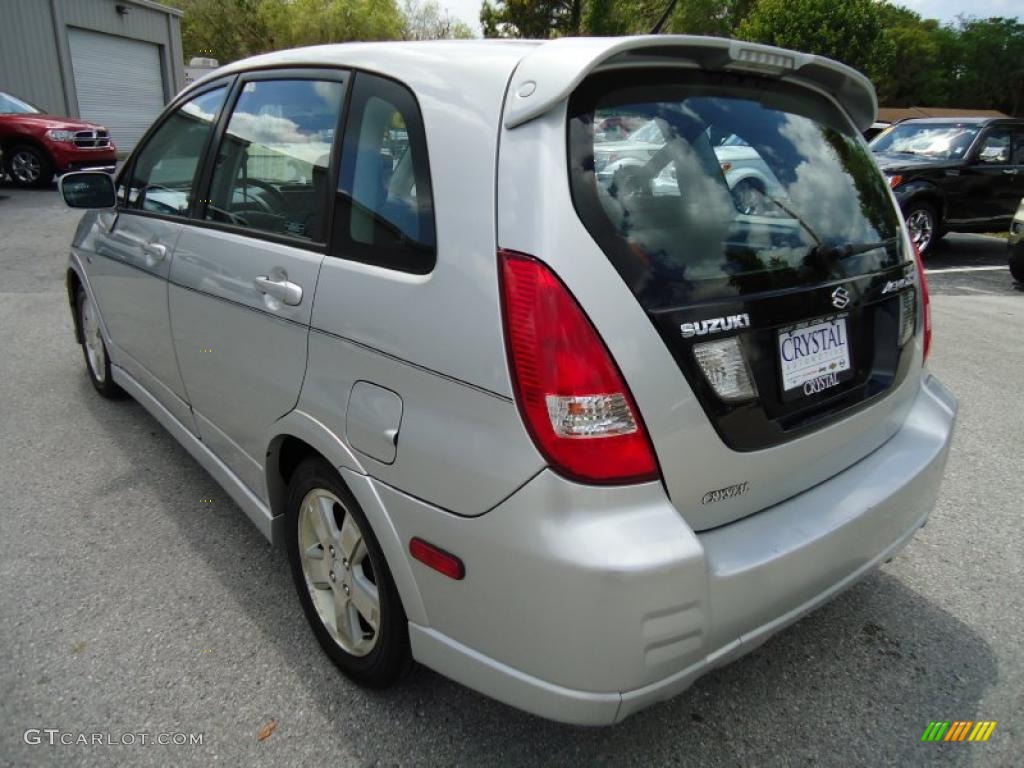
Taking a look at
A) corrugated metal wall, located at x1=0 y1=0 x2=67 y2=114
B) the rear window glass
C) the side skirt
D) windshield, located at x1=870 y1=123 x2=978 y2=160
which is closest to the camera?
the rear window glass

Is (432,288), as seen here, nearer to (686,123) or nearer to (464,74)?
(464,74)

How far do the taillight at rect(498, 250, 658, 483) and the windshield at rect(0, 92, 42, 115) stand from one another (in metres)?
16.5

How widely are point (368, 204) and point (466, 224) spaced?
452 millimetres

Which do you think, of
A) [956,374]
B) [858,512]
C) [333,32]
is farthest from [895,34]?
[858,512]

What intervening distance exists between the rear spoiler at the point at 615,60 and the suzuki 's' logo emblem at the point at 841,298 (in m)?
0.62

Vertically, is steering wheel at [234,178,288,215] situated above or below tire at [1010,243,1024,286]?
above

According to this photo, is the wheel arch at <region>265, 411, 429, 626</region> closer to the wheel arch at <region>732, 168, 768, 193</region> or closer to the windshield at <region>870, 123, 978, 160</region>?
the wheel arch at <region>732, 168, 768, 193</region>

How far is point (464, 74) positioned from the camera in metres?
1.77

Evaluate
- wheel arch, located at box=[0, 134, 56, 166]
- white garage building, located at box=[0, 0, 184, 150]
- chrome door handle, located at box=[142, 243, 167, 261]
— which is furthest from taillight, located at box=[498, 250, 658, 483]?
white garage building, located at box=[0, 0, 184, 150]

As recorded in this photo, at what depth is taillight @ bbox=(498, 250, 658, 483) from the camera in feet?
4.98

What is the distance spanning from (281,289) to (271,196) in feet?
1.40

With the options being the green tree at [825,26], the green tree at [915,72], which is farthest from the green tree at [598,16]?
the green tree at [915,72]

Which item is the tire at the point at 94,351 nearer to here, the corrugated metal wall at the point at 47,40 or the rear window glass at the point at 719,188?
the rear window glass at the point at 719,188

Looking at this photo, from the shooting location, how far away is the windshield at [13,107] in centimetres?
1418
